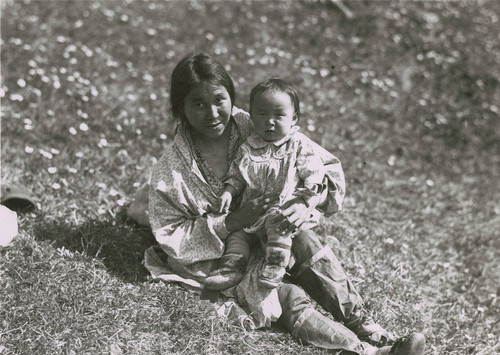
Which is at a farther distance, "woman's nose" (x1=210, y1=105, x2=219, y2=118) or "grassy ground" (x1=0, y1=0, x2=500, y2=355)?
"woman's nose" (x1=210, y1=105, x2=219, y2=118)

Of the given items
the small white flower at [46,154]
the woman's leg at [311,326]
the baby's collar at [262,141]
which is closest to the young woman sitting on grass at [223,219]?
the woman's leg at [311,326]

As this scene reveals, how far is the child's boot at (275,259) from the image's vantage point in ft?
11.1

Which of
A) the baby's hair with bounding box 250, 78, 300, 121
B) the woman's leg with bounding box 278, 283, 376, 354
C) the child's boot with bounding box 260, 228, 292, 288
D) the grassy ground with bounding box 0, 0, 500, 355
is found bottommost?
the grassy ground with bounding box 0, 0, 500, 355

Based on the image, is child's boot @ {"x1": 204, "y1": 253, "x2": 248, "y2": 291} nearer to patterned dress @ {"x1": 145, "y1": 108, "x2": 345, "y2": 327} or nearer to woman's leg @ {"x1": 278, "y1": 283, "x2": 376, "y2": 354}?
patterned dress @ {"x1": 145, "y1": 108, "x2": 345, "y2": 327}

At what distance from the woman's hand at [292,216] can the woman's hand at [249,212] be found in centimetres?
10

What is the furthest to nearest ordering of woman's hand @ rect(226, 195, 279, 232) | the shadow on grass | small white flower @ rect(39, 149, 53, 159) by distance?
small white flower @ rect(39, 149, 53, 159)
the shadow on grass
woman's hand @ rect(226, 195, 279, 232)

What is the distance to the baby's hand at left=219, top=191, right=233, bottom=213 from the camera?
355 centimetres

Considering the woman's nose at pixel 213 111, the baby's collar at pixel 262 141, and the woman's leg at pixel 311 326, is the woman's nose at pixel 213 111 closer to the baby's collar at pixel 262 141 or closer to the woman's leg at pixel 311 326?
the baby's collar at pixel 262 141

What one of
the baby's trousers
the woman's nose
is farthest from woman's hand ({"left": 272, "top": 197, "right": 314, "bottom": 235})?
the woman's nose

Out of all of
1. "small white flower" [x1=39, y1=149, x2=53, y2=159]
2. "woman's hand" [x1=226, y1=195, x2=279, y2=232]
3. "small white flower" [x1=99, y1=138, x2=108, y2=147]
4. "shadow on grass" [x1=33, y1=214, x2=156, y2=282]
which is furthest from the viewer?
"small white flower" [x1=99, y1=138, x2=108, y2=147]

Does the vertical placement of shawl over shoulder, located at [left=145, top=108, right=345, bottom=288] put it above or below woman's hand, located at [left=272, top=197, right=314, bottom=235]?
below

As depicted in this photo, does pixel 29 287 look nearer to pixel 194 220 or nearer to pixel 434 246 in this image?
pixel 194 220

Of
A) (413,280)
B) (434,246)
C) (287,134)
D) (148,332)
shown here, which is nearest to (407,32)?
(434,246)

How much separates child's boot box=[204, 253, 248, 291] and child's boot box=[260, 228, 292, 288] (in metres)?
0.20
